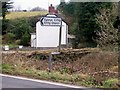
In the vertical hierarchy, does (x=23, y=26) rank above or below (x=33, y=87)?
above

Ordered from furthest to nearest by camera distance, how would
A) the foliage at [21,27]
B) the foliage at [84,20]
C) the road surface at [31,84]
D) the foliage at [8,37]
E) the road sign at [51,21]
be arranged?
1. the foliage at [21,27]
2. the foliage at [8,37]
3. the foliage at [84,20]
4. the road sign at [51,21]
5. the road surface at [31,84]

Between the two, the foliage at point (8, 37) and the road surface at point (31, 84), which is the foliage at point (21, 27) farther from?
the road surface at point (31, 84)

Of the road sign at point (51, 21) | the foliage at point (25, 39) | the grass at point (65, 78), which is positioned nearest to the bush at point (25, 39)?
the foliage at point (25, 39)

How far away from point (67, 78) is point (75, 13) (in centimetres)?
1663

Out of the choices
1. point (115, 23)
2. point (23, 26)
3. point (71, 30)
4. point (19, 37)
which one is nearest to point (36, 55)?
point (115, 23)

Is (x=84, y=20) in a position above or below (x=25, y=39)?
above

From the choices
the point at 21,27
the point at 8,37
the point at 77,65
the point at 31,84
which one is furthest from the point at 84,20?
the point at 31,84

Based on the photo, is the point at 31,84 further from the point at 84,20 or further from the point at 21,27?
the point at 21,27

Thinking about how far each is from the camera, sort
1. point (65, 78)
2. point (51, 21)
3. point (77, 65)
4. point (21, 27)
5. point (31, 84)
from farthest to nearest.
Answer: point (21, 27)
point (77, 65)
point (51, 21)
point (65, 78)
point (31, 84)

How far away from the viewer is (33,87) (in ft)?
21.8

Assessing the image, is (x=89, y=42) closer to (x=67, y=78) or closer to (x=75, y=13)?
(x=75, y=13)

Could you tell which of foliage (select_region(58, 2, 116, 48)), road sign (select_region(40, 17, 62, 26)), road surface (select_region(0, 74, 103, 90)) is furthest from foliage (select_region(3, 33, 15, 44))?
road surface (select_region(0, 74, 103, 90))

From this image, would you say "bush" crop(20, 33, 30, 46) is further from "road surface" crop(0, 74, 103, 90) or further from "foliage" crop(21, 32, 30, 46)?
"road surface" crop(0, 74, 103, 90)

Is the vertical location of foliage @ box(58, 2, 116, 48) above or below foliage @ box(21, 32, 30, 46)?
above
